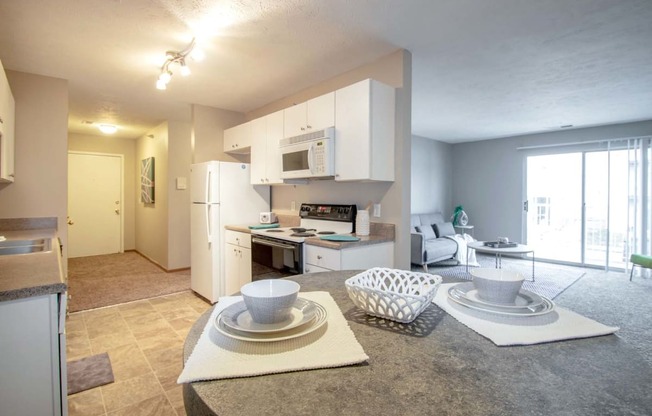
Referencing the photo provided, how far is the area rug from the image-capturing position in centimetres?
430

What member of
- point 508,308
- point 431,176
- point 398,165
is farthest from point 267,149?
point 431,176

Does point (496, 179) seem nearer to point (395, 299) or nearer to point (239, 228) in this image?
point (239, 228)

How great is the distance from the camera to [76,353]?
247 cm

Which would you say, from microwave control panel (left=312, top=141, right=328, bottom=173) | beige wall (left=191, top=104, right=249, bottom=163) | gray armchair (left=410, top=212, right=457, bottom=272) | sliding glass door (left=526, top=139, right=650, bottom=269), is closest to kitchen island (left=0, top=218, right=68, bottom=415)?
microwave control panel (left=312, top=141, right=328, bottom=173)

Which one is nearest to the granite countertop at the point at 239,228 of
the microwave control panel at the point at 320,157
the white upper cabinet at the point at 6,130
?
the microwave control panel at the point at 320,157

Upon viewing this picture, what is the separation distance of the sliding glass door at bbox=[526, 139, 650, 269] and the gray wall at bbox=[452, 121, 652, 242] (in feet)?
0.62

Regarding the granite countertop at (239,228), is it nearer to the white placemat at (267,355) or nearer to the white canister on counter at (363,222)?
the white canister on counter at (363,222)

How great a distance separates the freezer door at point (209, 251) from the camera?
11.7ft

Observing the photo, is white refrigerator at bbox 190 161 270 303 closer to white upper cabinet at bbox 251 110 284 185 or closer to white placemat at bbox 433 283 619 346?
white upper cabinet at bbox 251 110 284 185

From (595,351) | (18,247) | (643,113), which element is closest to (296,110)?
(18,247)

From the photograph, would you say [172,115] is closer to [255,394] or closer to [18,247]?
[18,247]

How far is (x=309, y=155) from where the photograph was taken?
2816 mm

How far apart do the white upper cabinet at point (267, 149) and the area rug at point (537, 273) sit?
8.65 feet

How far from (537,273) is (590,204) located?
164 cm
